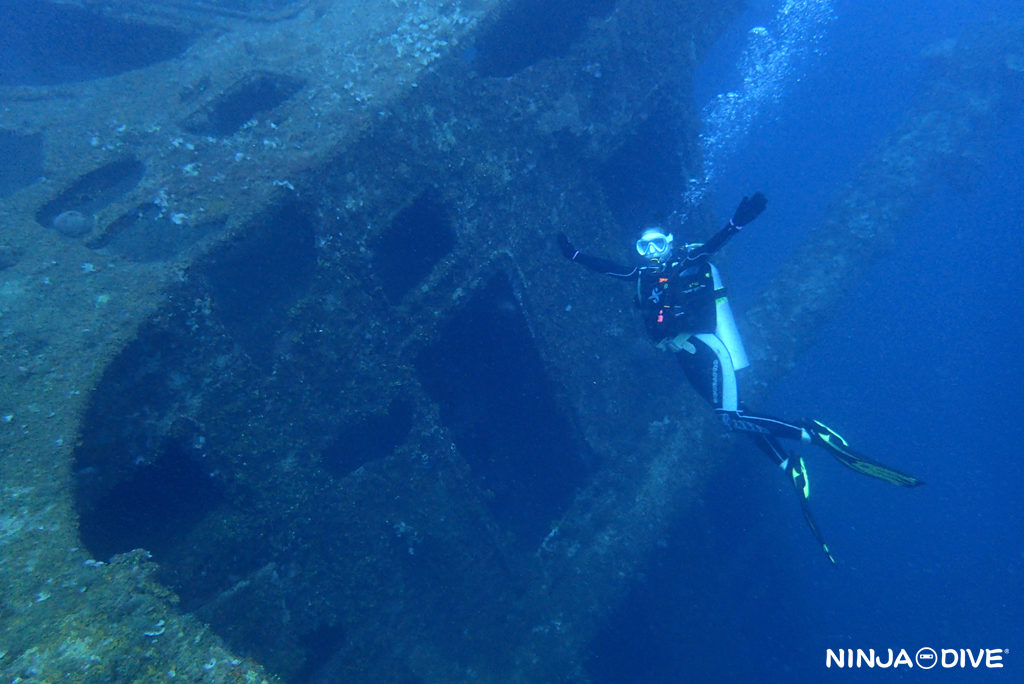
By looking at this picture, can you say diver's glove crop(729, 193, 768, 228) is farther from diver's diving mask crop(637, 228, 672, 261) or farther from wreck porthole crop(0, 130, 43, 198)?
wreck porthole crop(0, 130, 43, 198)

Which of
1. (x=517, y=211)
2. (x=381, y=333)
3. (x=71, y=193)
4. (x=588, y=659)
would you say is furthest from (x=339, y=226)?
(x=588, y=659)

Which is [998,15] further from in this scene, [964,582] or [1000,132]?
[964,582]

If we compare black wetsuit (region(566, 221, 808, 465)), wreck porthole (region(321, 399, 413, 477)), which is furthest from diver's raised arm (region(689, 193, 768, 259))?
wreck porthole (region(321, 399, 413, 477))

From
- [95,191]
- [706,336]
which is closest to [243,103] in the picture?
[95,191]

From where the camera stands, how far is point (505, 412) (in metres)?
5.77

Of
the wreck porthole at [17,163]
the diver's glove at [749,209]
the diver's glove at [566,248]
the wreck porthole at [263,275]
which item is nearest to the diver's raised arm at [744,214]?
the diver's glove at [749,209]

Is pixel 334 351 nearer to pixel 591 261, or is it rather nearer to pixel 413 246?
pixel 413 246

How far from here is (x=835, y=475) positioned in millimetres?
12219

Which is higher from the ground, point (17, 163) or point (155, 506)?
point (17, 163)

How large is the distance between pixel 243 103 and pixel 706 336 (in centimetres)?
532

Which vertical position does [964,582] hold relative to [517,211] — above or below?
above

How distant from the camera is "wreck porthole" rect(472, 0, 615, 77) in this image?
628cm

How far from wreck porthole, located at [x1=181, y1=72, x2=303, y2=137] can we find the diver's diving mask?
3.74 m

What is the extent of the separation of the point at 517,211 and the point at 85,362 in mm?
3645
